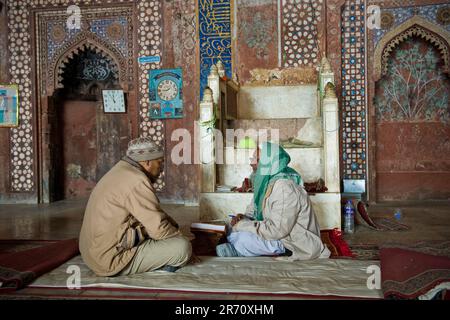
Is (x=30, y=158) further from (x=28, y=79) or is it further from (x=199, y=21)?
(x=199, y=21)

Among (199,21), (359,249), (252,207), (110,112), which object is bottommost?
(359,249)

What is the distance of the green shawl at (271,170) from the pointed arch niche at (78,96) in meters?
4.54

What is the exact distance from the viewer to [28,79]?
312 inches

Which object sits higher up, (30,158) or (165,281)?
(30,158)

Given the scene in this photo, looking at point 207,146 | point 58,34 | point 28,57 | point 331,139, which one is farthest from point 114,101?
point 331,139

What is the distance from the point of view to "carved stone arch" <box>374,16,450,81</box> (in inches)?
270

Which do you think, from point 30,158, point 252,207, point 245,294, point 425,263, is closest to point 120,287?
point 245,294

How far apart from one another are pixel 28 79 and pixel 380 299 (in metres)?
A: 7.66

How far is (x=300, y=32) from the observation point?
7129 millimetres

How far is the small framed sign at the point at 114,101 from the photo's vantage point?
8.11 metres

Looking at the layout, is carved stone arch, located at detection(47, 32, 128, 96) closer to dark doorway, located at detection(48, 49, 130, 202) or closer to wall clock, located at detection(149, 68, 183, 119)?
dark doorway, located at detection(48, 49, 130, 202)

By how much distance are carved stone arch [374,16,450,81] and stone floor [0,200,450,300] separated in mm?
2422

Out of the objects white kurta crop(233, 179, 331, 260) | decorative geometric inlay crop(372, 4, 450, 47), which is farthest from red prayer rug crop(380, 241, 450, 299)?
decorative geometric inlay crop(372, 4, 450, 47)
